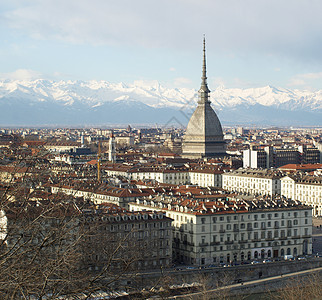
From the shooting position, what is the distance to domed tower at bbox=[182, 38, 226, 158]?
12556 centimetres

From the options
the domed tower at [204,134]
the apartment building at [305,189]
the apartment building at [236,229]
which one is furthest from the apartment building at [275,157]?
the apartment building at [236,229]

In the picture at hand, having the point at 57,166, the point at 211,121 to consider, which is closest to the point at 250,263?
the point at 57,166

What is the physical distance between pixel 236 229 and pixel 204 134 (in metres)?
79.1

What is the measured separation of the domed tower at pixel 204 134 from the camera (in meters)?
126

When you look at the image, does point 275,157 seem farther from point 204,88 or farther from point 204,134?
point 204,88

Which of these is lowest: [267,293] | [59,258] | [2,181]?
[267,293]

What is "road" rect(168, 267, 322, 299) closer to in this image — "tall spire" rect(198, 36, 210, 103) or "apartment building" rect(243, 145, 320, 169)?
"apartment building" rect(243, 145, 320, 169)

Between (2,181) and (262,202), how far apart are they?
38.9 m

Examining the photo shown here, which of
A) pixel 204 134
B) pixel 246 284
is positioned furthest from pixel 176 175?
pixel 246 284

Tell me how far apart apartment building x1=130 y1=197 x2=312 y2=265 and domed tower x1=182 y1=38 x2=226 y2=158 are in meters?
73.2

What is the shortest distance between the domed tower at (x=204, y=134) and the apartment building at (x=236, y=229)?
240 feet

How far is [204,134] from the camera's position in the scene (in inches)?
4968

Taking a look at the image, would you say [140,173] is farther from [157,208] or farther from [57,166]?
[157,208]

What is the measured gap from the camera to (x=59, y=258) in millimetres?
11984
